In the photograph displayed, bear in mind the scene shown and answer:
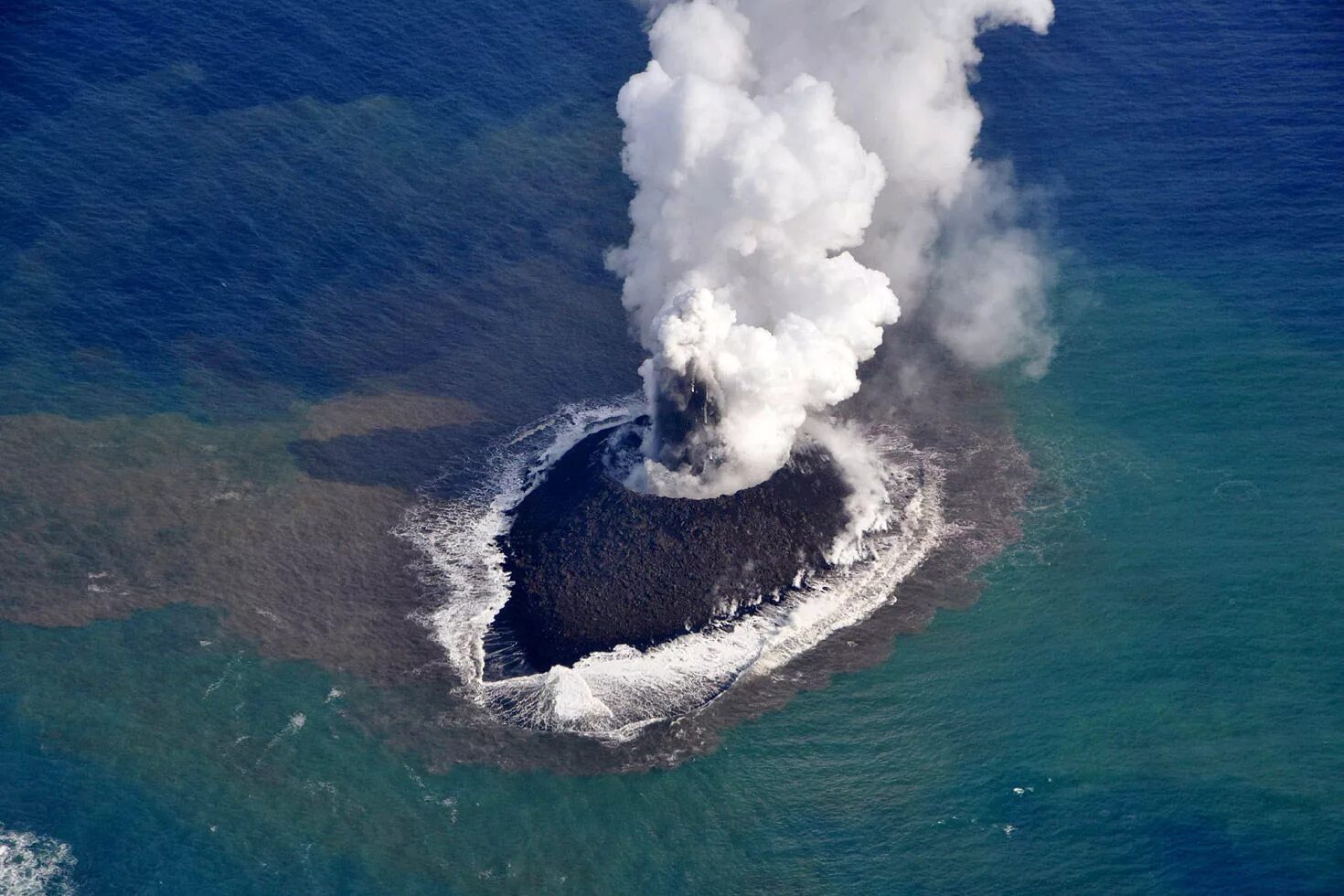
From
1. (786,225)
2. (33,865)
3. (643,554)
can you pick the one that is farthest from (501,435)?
(33,865)

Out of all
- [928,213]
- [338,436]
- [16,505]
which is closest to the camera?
[16,505]

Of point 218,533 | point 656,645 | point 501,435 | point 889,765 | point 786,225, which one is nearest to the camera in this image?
point 889,765

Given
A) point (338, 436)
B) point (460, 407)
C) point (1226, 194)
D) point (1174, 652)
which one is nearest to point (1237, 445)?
point (1174, 652)

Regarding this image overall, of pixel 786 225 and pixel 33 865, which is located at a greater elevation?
pixel 786 225

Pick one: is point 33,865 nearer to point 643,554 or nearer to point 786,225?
point 643,554

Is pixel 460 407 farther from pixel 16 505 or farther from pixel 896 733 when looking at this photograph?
pixel 896 733

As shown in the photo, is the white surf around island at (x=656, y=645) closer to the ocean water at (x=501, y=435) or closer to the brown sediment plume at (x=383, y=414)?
the ocean water at (x=501, y=435)
